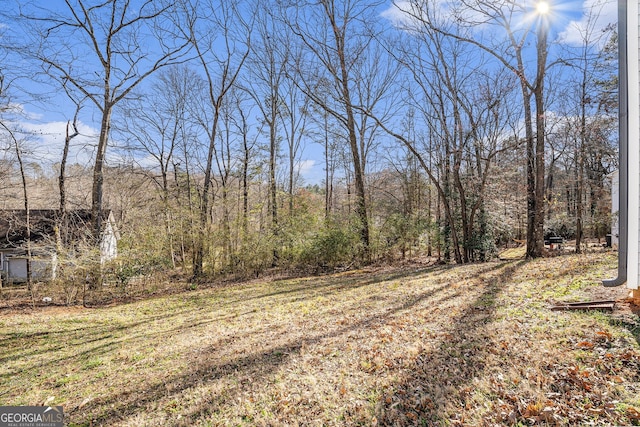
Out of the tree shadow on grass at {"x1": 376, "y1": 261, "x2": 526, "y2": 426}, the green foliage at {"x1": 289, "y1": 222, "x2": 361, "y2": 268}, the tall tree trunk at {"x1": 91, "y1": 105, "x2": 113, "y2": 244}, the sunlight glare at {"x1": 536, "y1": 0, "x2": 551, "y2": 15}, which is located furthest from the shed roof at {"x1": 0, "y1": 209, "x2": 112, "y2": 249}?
the sunlight glare at {"x1": 536, "y1": 0, "x2": 551, "y2": 15}

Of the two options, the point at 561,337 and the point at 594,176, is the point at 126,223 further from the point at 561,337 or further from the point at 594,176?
the point at 594,176

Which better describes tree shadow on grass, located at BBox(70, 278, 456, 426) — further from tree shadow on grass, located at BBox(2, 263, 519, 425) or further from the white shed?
the white shed

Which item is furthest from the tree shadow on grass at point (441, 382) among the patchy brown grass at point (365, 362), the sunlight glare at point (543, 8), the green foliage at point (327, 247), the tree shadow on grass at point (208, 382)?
the sunlight glare at point (543, 8)

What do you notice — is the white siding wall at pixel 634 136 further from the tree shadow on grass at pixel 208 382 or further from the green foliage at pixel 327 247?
the green foliage at pixel 327 247

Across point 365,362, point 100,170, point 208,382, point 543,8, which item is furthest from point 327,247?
point 543,8

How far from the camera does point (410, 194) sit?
624 inches

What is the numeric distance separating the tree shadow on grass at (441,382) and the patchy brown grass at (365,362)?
0.01 m

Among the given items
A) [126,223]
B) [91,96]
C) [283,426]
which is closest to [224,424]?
[283,426]

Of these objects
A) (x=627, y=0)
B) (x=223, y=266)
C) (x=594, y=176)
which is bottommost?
(x=223, y=266)

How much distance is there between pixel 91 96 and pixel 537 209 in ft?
45.1

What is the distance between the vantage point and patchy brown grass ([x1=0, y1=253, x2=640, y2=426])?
8.09ft

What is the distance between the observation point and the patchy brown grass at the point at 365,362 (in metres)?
2.47

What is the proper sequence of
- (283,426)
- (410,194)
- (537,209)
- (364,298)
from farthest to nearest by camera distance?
1. (410,194)
2. (537,209)
3. (364,298)
4. (283,426)

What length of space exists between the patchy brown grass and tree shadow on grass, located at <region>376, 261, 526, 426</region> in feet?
0.04
